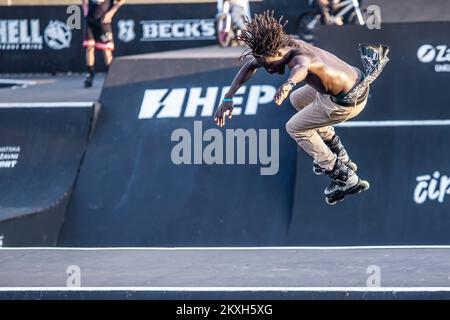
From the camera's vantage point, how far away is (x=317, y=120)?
35.9 ft

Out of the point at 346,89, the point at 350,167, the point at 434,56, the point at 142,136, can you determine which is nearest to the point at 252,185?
the point at 142,136

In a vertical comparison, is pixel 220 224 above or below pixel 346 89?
below

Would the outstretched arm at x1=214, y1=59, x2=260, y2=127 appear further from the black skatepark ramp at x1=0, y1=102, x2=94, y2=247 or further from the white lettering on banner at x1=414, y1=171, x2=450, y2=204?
the black skatepark ramp at x1=0, y1=102, x2=94, y2=247

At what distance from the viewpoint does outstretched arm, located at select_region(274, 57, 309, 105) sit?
962 centimetres

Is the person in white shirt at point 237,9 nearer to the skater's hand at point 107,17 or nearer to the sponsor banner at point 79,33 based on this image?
the sponsor banner at point 79,33

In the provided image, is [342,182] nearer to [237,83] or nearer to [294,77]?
[237,83]

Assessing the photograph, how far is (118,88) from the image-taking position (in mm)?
17062

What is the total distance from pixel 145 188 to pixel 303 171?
222 centimetres

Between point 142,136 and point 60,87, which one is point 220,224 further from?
point 60,87

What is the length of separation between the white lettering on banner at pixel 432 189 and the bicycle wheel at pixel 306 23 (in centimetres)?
677

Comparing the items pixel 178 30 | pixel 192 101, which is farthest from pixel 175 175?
pixel 178 30

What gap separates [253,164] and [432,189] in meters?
2.43
